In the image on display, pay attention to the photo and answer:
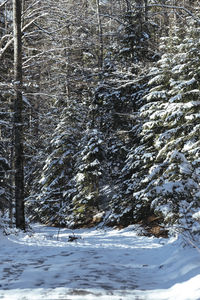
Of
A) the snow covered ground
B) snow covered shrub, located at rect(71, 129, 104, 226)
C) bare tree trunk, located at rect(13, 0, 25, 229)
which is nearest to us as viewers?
the snow covered ground

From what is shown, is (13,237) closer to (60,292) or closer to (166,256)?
(166,256)

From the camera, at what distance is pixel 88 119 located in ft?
76.2

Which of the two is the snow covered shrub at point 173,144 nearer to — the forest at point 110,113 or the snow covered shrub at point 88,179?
the forest at point 110,113

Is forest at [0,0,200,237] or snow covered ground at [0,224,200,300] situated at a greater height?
forest at [0,0,200,237]

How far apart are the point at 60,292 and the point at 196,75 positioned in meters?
9.35

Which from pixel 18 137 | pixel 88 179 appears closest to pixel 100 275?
pixel 18 137

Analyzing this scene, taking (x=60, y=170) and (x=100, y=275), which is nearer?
(x=100, y=275)

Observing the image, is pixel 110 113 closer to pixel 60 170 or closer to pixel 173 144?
pixel 60 170

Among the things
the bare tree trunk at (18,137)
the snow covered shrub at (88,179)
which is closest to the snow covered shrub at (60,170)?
the snow covered shrub at (88,179)

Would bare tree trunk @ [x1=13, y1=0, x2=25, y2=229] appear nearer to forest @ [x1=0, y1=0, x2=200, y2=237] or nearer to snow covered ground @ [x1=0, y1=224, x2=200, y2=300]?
forest @ [x1=0, y1=0, x2=200, y2=237]

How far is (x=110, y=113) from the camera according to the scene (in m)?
18.0

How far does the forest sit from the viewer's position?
27.4ft

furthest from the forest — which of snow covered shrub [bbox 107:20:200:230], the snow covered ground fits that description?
the snow covered ground

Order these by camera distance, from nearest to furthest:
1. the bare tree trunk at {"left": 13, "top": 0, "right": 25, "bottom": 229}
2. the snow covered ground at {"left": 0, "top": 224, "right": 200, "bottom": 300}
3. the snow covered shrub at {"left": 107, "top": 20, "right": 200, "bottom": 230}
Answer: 1. the snow covered ground at {"left": 0, "top": 224, "right": 200, "bottom": 300}
2. the snow covered shrub at {"left": 107, "top": 20, "right": 200, "bottom": 230}
3. the bare tree trunk at {"left": 13, "top": 0, "right": 25, "bottom": 229}
